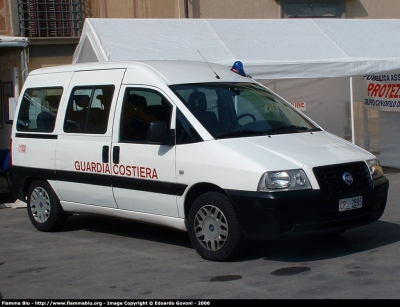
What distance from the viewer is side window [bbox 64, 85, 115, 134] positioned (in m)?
7.52

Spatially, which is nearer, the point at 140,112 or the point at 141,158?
the point at 141,158

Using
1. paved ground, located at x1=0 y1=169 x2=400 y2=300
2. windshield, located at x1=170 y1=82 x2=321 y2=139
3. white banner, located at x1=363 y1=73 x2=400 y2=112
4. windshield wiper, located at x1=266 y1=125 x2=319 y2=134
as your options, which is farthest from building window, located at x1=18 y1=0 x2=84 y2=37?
windshield wiper, located at x1=266 y1=125 x2=319 y2=134

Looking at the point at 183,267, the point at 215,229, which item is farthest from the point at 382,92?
the point at 183,267

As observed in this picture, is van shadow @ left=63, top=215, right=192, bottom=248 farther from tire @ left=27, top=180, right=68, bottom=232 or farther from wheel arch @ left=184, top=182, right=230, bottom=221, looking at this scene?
wheel arch @ left=184, top=182, right=230, bottom=221

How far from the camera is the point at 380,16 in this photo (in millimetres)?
18891

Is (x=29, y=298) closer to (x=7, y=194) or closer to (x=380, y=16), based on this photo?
(x=7, y=194)

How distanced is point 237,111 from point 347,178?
1.34m

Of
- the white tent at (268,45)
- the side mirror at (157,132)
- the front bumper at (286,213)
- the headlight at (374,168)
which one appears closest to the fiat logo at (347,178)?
the front bumper at (286,213)

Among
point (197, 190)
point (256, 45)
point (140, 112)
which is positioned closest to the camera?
point (197, 190)

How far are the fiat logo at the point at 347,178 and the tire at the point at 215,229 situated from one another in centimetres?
106

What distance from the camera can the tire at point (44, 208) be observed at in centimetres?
827

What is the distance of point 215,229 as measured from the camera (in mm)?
6434

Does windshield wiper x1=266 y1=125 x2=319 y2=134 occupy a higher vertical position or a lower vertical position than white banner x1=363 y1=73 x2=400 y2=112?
lower

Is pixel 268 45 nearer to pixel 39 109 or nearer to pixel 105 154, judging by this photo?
pixel 39 109
